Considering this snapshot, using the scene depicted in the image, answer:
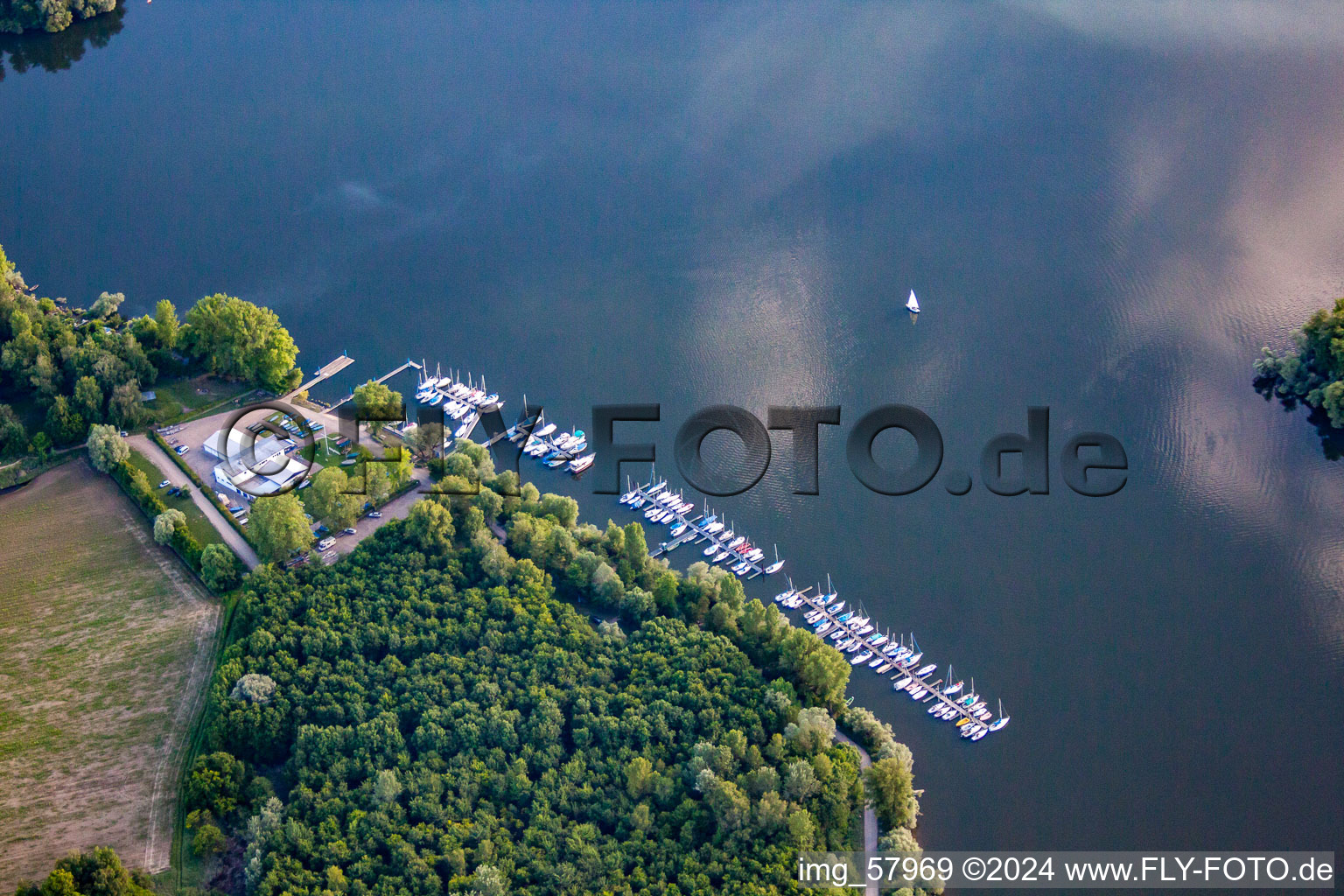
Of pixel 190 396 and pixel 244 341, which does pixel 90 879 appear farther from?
pixel 244 341

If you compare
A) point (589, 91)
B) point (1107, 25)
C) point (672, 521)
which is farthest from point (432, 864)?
point (1107, 25)

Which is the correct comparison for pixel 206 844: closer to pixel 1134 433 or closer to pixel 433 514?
pixel 433 514

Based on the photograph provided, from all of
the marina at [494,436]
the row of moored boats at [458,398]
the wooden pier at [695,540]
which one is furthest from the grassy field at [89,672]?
the wooden pier at [695,540]

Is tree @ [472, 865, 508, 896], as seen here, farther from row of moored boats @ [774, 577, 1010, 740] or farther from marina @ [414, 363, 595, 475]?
marina @ [414, 363, 595, 475]

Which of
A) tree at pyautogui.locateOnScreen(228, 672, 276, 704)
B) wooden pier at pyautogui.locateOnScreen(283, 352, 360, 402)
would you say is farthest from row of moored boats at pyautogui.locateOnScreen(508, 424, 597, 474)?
tree at pyautogui.locateOnScreen(228, 672, 276, 704)

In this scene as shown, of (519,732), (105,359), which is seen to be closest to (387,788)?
(519,732)
